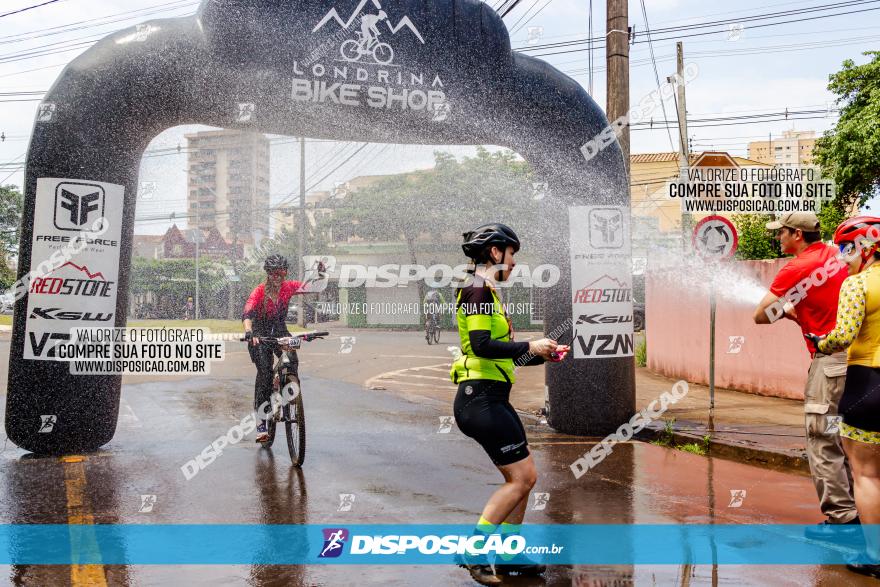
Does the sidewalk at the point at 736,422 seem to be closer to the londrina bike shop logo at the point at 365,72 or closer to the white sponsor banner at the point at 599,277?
the white sponsor banner at the point at 599,277

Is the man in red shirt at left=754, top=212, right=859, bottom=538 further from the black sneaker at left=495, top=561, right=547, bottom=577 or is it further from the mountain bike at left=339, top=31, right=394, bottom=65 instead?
the mountain bike at left=339, top=31, right=394, bottom=65

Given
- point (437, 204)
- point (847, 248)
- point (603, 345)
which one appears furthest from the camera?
point (437, 204)

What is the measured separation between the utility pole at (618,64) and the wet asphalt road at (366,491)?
3.99 metres

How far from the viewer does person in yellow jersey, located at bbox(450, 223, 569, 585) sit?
4.25 meters

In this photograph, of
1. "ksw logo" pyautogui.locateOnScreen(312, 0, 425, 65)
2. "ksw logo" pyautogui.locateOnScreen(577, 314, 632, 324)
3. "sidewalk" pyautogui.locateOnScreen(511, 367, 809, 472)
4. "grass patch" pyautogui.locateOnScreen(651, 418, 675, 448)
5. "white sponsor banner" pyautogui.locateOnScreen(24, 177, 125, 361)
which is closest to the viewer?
"white sponsor banner" pyautogui.locateOnScreen(24, 177, 125, 361)

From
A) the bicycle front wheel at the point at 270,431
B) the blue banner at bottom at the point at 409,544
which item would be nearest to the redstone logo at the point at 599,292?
the bicycle front wheel at the point at 270,431

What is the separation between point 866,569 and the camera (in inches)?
180

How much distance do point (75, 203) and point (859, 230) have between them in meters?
6.62

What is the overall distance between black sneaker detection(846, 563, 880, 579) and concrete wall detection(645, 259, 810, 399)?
6.75 meters

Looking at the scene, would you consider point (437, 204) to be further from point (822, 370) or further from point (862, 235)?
point (862, 235)

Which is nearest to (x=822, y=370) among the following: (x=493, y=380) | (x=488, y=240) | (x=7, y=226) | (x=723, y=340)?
(x=493, y=380)

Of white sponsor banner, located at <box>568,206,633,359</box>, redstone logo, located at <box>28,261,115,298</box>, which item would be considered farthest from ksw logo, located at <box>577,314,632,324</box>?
redstone logo, located at <box>28,261,115,298</box>

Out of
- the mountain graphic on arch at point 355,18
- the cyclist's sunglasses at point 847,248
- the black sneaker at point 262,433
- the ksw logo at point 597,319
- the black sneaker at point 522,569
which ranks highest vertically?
the mountain graphic on arch at point 355,18

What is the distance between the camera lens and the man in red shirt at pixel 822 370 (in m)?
5.29
